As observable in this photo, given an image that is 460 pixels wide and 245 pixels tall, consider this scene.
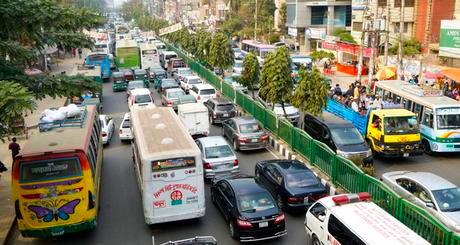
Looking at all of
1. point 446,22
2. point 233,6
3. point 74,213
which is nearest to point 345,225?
point 74,213

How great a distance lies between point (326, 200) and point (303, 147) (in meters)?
7.47

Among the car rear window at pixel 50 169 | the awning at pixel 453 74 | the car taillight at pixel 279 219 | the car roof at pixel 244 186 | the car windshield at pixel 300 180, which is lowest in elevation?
the car taillight at pixel 279 219

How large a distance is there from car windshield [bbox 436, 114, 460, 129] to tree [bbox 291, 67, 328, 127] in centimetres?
490

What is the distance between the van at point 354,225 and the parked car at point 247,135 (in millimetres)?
8733

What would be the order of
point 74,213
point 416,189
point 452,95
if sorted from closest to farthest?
point 74,213, point 416,189, point 452,95

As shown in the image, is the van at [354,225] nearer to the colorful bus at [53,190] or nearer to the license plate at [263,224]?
the license plate at [263,224]

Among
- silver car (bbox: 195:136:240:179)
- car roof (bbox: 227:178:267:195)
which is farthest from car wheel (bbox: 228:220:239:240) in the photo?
silver car (bbox: 195:136:240:179)

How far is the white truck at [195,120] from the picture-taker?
22719 millimetres

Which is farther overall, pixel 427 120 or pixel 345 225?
pixel 427 120

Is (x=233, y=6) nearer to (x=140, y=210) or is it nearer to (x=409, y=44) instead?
(x=409, y=44)

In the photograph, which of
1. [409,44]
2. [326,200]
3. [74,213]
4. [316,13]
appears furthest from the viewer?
[316,13]

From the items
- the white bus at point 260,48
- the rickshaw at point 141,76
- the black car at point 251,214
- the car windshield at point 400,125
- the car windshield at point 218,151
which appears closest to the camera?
the black car at point 251,214

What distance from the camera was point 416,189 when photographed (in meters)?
13.3

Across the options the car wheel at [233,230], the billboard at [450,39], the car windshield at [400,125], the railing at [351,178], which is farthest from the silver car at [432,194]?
the billboard at [450,39]
